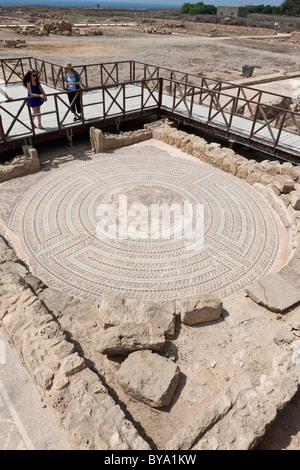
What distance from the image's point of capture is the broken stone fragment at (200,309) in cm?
445

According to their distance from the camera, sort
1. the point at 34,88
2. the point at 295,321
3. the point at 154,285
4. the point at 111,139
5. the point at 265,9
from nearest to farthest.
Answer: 1. the point at 295,321
2. the point at 154,285
3. the point at 34,88
4. the point at 111,139
5. the point at 265,9

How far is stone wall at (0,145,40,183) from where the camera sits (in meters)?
7.90

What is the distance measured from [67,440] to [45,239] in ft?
12.4

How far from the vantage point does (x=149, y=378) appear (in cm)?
353

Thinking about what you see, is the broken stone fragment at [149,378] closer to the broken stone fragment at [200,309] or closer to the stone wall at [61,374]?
the stone wall at [61,374]

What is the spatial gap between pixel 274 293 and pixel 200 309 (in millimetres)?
1281

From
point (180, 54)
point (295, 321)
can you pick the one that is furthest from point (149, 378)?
point (180, 54)

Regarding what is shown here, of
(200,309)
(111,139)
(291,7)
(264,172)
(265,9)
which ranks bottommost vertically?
(200,309)

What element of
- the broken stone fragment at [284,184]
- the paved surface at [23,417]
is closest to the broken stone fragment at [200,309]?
the paved surface at [23,417]

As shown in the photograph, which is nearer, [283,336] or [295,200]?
[283,336]

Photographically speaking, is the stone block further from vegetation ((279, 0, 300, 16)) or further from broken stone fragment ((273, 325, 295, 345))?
vegetation ((279, 0, 300, 16))

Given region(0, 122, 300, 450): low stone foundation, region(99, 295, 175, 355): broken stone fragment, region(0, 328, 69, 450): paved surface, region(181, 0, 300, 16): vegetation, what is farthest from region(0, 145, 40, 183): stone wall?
region(181, 0, 300, 16): vegetation

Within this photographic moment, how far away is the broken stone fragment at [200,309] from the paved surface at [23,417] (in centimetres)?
208

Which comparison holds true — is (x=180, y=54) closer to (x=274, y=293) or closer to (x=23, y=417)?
(x=274, y=293)
